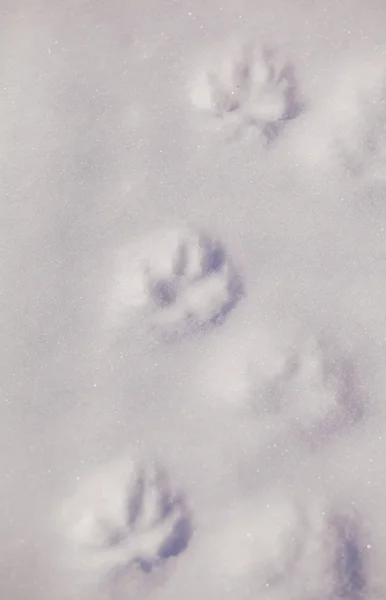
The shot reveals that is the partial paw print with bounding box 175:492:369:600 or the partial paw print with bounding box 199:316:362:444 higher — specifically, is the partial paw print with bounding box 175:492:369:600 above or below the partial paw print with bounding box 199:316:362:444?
below

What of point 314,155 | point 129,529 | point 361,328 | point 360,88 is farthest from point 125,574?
point 360,88

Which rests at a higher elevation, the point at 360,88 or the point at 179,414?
the point at 360,88

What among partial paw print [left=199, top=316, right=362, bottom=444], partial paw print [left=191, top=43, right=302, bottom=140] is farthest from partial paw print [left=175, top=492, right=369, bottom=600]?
partial paw print [left=191, top=43, right=302, bottom=140]

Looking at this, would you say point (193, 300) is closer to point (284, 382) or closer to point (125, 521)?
point (284, 382)

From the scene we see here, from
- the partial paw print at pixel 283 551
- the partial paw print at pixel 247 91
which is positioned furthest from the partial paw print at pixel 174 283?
the partial paw print at pixel 283 551

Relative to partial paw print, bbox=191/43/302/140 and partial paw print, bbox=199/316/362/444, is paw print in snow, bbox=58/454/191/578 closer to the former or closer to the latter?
partial paw print, bbox=199/316/362/444

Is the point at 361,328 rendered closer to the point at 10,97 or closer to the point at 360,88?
the point at 360,88

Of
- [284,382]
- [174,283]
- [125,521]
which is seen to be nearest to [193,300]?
[174,283]
